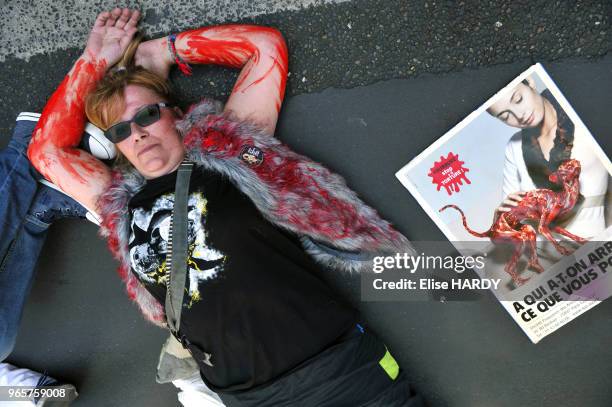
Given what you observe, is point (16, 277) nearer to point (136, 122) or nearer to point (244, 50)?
point (136, 122)

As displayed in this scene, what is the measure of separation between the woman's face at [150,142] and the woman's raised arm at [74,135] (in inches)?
7.0

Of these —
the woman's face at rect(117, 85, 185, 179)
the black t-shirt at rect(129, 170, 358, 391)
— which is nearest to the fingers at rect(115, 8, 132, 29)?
the woman's face at rect(117, 85, 185, 179)

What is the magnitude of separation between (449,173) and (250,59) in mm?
756

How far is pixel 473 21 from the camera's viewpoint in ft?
4.93

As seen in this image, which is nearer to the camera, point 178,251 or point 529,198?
point 178,251

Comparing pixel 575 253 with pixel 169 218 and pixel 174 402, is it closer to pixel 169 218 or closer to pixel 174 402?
pixel 169 218

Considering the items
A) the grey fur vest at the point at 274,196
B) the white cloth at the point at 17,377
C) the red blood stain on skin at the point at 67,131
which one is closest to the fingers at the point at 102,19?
the red blood stain on skin at the point at 67,131

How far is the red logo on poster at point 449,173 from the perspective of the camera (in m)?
1.52

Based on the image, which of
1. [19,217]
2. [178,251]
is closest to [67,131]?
[19,217]

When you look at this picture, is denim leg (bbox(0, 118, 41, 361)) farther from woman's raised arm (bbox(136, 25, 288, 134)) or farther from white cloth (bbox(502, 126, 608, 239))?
white cloth (bbox(502, 126, 608, 239))

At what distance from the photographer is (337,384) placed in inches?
54.6

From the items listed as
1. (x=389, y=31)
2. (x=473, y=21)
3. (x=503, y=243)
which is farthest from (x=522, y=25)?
(x=503, y=243)

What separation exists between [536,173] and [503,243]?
0.82ft

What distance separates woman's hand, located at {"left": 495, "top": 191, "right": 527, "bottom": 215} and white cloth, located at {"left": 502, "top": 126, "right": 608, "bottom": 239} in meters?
0.01
